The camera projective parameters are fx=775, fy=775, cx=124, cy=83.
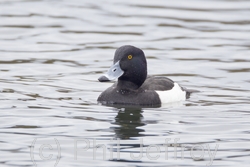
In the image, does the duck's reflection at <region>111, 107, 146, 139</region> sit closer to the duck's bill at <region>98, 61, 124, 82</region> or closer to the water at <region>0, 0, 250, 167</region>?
the water at <region>0, 0, 250, 167</region>

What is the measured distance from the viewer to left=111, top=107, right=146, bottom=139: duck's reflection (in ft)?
34.1

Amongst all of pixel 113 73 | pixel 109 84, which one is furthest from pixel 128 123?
pixel 109 84

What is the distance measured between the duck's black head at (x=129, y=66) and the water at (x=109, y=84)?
25.2 inches

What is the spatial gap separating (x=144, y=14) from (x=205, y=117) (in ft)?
34.0

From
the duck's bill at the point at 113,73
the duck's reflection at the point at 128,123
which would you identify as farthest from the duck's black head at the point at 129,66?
the duck's reflection at the point at 128,123

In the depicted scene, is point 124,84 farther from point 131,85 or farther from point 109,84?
point 109,84

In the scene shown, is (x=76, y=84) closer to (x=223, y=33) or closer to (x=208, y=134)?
(x=208, y=134)

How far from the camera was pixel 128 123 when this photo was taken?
11.1 m

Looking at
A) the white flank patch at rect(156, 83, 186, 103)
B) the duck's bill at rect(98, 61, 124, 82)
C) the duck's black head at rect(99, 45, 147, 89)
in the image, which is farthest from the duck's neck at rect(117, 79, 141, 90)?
the white flank patch at rect(156, 83, 186, 103)

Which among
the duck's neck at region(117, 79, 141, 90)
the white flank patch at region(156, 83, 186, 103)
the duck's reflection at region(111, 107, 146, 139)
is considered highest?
the duck's neck at region(117, 79, 141, 90)

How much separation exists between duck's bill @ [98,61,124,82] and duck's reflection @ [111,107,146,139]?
54 cm

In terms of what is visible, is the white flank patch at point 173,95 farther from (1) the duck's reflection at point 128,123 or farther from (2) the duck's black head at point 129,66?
(1) the duck's reflection at point 128,123

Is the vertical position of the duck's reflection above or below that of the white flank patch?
below

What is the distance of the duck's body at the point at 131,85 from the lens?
12367 millimetres
